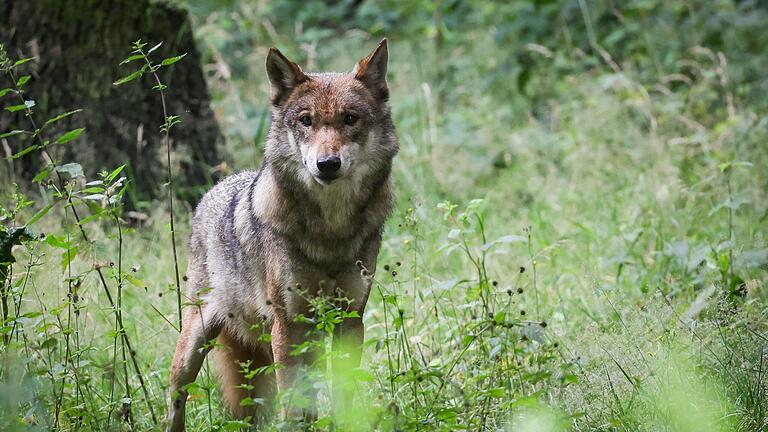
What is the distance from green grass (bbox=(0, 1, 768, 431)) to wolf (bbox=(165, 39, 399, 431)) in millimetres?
198

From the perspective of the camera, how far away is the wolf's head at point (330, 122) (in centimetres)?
383

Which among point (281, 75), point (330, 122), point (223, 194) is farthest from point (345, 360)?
point (223, 194)

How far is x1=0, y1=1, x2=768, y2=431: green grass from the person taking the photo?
11.2 feet

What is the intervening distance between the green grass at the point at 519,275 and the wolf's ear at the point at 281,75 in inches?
32.4

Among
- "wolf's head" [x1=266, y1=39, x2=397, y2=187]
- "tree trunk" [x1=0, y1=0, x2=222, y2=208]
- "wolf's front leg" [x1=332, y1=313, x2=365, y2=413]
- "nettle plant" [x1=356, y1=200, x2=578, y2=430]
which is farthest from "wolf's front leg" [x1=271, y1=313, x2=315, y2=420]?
"tree trunk" [x1=0, y1=0, x2=222, y2=208]

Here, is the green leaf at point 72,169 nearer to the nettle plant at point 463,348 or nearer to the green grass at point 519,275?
the green grass at point 519,275

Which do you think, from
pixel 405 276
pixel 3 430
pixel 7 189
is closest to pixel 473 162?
pixel 405 276

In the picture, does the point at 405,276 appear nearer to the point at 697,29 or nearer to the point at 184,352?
the point at 184,352

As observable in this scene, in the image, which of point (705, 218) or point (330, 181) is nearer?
point (330, 181)

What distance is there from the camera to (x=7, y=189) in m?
6.26

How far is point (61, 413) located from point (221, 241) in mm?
1220

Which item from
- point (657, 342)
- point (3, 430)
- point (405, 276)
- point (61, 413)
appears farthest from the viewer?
point (405, 276)

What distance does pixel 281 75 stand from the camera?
4.16 meters

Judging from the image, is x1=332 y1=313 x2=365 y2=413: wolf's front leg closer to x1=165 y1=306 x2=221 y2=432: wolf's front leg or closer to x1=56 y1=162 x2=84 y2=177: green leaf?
x1=165 y1=306 x2=221 y2=432: wolf's front leg
